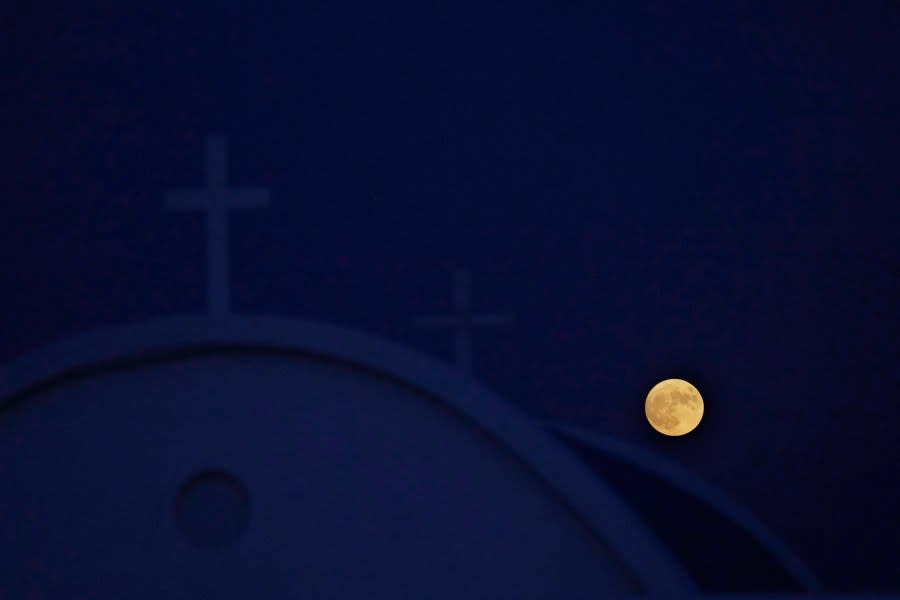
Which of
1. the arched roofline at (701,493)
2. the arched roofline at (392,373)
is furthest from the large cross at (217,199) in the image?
the arched roofline at (701,493)

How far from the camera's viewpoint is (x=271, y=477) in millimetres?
1971

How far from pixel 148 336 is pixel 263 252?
2834mm

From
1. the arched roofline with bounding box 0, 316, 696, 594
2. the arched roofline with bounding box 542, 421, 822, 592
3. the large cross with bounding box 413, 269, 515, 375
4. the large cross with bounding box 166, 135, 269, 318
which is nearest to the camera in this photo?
the arched roofline with bounding box 0, 316, 696, 594

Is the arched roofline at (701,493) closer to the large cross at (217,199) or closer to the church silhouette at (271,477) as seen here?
the church silhouette at (271,477)

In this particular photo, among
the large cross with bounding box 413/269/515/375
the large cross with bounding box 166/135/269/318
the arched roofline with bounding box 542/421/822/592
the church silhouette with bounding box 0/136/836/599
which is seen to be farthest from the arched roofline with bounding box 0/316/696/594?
the arched roofline with bounding box 542/421/822/592

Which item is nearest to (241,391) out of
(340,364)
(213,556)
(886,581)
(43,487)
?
(340,364)

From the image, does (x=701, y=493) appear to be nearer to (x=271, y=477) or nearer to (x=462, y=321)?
(x=462, y=321)

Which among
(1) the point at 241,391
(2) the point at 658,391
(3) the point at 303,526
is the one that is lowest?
(3) the point at 303,526

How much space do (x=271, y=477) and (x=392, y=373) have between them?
36cm

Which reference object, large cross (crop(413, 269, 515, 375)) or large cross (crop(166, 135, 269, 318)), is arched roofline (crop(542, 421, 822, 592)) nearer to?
large cross (crop(413, 269, 515, 375))

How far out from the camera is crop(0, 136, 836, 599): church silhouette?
1938mm

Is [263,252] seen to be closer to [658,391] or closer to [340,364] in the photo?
[658,391]

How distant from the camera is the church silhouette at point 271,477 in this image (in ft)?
6.36

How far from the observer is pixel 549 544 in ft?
6.37
